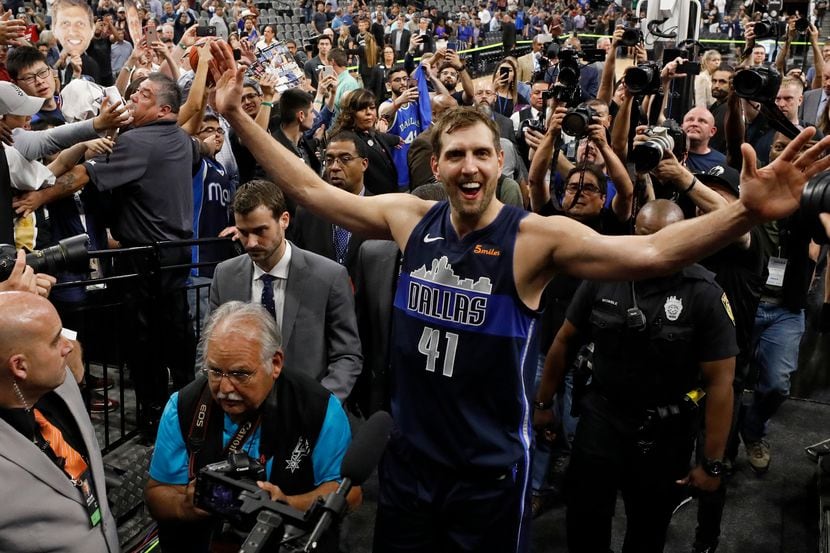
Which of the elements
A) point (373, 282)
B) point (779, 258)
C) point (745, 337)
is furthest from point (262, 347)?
point (779, 258)

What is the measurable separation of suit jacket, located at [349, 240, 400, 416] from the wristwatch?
143 centimetres

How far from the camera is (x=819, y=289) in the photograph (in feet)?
20.2

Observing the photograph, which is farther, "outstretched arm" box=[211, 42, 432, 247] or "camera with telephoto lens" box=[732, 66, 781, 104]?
"camera with telephoto lens" box=[732, 66, 781, 104]

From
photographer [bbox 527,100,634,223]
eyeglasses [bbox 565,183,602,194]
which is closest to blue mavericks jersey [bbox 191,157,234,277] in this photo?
photographer [bbox 527,100,634,223]

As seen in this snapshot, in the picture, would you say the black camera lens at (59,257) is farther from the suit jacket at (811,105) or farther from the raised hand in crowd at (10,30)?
the suit jacket at (811,105)

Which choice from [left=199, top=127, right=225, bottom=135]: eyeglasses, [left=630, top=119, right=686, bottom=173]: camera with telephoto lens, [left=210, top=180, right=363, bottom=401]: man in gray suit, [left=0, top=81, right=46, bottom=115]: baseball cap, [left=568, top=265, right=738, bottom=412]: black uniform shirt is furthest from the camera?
[left=199, top=127, right=225, bottom=135]: eyeglasses

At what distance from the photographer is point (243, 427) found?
285 centimetres

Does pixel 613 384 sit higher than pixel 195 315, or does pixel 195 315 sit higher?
pixel 613 384

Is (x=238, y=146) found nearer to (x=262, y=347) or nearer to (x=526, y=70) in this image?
(x=262, y=347)

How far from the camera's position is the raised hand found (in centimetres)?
199

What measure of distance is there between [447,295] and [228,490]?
930 mm

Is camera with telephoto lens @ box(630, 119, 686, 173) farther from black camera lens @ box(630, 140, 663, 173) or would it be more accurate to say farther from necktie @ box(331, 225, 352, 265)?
necktie @ box(331, 225, 352, 265)

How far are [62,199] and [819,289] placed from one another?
5.29 meters

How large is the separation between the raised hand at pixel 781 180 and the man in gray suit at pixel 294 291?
6.75 ft
